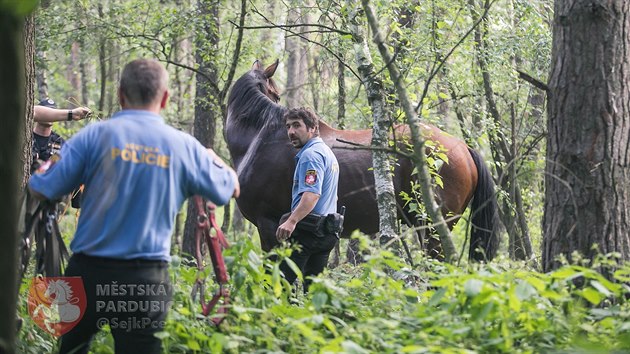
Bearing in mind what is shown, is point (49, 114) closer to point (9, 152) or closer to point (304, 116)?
point (304, 116)

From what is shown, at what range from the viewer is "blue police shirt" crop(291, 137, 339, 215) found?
6.82 meters

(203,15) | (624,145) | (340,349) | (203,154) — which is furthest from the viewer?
(203,15)

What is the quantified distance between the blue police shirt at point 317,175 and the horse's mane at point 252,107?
2562 millimetres

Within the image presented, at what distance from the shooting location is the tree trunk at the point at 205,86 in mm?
12000

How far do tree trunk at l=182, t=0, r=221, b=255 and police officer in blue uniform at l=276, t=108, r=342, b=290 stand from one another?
4.92 metres

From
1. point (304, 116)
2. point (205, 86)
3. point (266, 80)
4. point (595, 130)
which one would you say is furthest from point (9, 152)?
point (205, 86)

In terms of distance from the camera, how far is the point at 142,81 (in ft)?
13.1

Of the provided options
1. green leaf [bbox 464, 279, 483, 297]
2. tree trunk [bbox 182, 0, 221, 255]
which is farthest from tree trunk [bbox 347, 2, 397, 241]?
tree trunk [bbox 182, 0, 221, 255]

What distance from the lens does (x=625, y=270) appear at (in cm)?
437

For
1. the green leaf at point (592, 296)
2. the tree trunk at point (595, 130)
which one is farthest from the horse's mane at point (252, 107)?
the green leaf at point (592, 296)

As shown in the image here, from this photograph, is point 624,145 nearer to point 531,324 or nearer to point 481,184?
point 531,324

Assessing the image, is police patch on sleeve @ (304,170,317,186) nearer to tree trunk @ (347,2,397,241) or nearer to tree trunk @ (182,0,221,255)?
tree trunk @ (347,2,397,241)

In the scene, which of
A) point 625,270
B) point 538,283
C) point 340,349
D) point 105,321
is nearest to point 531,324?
point 538,283

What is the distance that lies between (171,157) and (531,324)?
1968 mm
